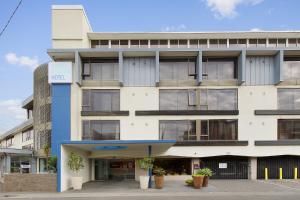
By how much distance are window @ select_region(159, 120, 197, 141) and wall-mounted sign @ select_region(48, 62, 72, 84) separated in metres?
9.59

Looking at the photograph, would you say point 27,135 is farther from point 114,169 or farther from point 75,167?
point 75,167

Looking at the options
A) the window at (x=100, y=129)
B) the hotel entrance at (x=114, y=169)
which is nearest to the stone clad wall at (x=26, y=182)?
the window at (x=100, y=129)

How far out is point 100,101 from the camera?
3294cm

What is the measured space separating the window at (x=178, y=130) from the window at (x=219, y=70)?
477 centimetres

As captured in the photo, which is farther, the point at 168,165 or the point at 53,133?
the point at 168,165

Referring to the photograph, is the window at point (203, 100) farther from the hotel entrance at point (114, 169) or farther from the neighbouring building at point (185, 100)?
the hotel entrance at point (114, 169)

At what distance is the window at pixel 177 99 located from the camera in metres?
32.8

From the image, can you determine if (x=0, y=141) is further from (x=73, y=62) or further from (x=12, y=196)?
(x=12, y=196)

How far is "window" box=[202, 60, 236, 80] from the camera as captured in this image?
33.2 meters

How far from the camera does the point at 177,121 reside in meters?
32.7

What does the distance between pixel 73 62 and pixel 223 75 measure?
46.9 feet

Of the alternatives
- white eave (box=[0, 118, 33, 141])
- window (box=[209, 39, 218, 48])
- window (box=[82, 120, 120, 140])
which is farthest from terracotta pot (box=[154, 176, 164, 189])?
white eave (box=[0, 118, 33, 141])

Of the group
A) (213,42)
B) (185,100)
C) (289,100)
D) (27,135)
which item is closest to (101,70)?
(185,100)

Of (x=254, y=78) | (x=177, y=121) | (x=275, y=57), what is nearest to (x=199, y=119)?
(x=177, y=121)
